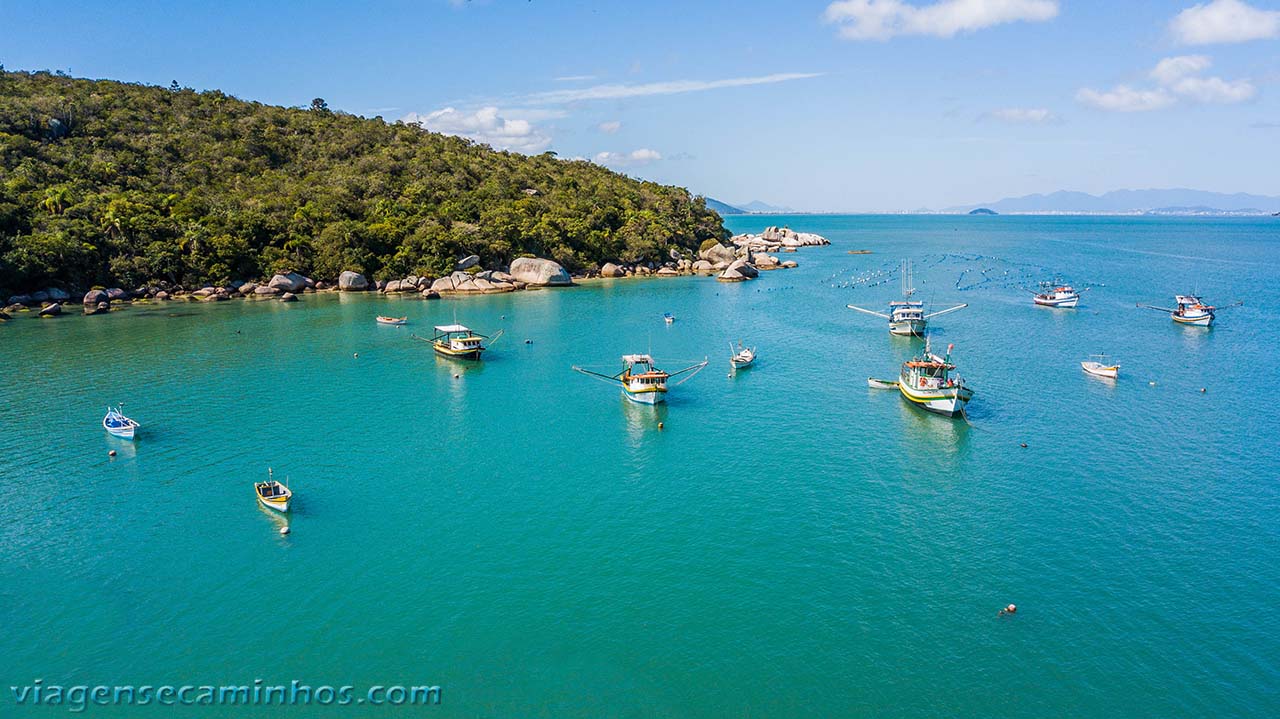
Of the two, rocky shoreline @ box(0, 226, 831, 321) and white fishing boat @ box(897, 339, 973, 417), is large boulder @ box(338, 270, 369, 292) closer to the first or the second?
rocky shoreline @ box(0, 226, 831, 321)

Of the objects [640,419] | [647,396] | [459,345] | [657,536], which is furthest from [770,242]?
[657,536]

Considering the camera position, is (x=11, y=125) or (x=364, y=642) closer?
(x=364, y=642)

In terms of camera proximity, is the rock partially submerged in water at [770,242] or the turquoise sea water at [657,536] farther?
the rock partially submerged in water at [770,242]

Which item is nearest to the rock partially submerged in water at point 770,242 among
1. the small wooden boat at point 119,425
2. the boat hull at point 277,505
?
the small wooden boat at point 119,425

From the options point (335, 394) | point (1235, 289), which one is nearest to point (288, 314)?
point (335, 394)

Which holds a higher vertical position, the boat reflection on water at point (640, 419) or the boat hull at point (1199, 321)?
the boat hull at point (1199, 321)

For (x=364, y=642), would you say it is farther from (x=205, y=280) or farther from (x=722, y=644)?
(x=205, y=280)

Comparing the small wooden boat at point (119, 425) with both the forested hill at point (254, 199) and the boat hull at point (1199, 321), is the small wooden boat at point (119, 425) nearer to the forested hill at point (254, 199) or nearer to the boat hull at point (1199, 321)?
the forested hill at point (254, 199)
